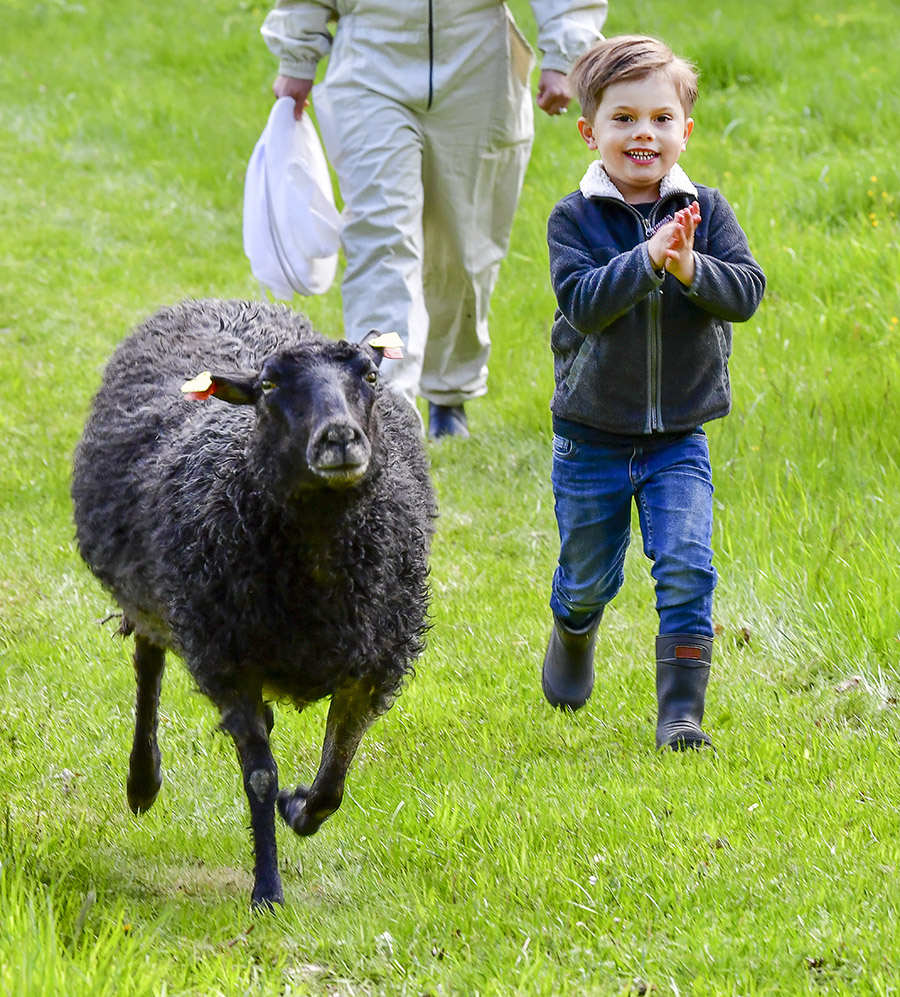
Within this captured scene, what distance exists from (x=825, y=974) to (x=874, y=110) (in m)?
8.19

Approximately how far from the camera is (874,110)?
381 inches

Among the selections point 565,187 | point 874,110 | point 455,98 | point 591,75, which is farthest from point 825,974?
point 874,110

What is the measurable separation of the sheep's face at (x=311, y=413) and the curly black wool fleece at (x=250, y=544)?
0.06ft

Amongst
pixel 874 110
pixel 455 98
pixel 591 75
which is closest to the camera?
pixel 591 75

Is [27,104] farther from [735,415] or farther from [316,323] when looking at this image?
[735,415]

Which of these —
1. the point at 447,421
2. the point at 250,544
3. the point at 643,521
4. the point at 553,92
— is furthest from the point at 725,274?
the point at 447,421

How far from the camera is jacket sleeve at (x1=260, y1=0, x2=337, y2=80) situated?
589cm

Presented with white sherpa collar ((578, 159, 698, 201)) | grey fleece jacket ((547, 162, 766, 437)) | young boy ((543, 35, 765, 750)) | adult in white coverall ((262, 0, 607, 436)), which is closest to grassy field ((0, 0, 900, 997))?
young boy ((543, 35, 765, 750))

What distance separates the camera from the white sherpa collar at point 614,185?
3754 millimetres

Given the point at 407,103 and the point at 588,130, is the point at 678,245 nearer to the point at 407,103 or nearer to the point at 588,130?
the point at 588,130

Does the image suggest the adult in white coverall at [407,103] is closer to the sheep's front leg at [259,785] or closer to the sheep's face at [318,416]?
the sheep's face at [318,416]

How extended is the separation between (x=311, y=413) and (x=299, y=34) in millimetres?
3328

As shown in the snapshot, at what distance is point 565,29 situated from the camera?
5.82 m

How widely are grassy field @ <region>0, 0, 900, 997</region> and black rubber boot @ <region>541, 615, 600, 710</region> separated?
81 mm
